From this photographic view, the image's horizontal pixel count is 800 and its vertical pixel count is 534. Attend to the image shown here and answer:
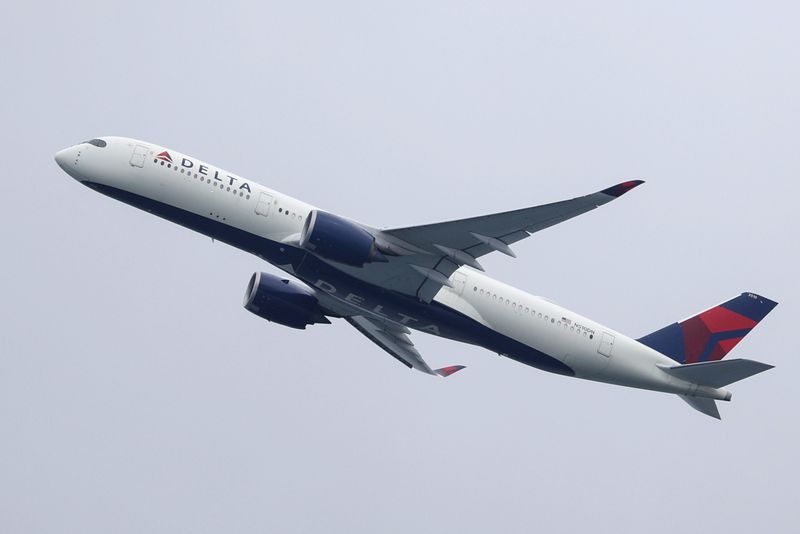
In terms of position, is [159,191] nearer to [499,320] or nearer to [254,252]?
[254,252]

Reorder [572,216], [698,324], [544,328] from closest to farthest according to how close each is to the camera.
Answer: [572,216], [544,328], [698,324]

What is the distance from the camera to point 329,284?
41.4 metres

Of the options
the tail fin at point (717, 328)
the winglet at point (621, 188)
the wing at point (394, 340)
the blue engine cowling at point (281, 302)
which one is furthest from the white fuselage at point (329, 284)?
the winglet at point (621, 188)

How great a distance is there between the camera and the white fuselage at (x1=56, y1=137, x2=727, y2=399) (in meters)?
40.6

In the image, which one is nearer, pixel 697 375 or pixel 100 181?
pixel 100 181

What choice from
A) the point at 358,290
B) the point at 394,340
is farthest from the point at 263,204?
the point at 394,340

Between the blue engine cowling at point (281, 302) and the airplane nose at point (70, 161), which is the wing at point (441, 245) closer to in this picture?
the blue engine cowling at point (281, 302)

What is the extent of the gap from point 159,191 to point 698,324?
22319 mm

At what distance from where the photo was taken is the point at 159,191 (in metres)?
40.5

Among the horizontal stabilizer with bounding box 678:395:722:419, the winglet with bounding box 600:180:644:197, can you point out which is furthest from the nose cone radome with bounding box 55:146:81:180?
the horizontal stabilizer with bounding box 678:395:722:419

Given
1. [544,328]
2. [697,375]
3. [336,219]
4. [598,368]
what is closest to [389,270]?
[336,219]

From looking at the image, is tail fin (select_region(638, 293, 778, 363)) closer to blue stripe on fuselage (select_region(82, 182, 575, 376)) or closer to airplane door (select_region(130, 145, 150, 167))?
blue stripe on fuselage (select_region(82, 182, 575, 376))

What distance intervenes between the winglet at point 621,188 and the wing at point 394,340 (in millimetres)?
14379

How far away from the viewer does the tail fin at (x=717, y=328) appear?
152ft
